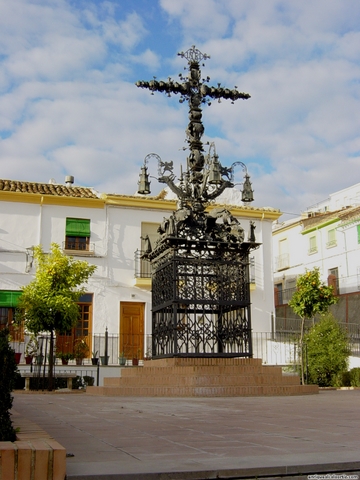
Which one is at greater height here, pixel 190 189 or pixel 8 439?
pixel 190 189

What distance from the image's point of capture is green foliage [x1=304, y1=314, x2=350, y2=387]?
15.9 meters

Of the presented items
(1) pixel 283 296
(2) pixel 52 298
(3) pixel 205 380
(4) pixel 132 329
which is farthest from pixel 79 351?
(1) pixel 283 296

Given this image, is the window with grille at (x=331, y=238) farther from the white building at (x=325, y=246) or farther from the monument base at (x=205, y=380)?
the monument base at (x=205, y=380)

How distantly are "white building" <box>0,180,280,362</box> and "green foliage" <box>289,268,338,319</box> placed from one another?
24.6 ft

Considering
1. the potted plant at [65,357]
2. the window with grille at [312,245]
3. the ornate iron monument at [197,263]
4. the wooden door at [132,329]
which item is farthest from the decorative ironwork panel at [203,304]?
the window with grille at [312,245]

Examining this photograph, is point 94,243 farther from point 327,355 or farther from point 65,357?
point 327,355

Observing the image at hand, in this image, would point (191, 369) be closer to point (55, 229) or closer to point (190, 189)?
point (190, 189)

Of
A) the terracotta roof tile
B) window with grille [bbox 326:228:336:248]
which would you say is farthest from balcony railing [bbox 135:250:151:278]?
window with grille [bbox 326:228:336:248]

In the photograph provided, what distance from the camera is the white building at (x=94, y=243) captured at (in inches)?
928

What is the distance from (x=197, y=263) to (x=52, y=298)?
605 cm

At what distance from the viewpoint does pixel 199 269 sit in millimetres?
12266

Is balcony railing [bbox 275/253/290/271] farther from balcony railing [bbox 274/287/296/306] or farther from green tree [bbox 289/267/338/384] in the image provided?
green tree [bbox 289/267/338/384]

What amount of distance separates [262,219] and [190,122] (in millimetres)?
15125

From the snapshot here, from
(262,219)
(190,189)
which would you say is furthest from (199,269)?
(262,219)
